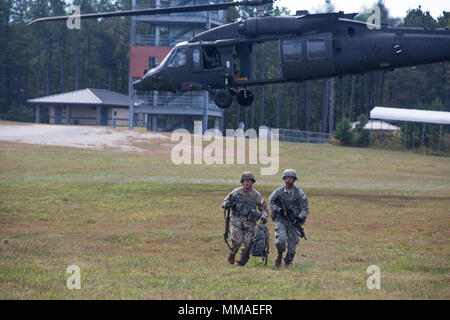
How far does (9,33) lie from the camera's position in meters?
94.0

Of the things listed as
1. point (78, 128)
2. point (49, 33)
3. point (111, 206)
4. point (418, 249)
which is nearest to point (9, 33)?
point (49, 33)

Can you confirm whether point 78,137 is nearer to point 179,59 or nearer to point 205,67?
point 179,59

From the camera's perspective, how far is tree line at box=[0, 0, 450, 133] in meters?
88.8

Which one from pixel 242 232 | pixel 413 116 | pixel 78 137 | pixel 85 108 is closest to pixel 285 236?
pixel 242 232

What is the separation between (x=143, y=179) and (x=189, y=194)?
16.9 feet

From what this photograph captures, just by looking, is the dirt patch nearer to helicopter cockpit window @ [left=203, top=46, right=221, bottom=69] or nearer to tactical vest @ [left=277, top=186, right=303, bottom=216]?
helicopter cockpit window @ [left=203, top=46, right=221, bottom=69]

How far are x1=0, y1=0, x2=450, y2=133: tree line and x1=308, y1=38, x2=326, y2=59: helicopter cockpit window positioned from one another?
66.4m

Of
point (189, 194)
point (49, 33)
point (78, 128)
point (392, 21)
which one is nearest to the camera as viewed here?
point (189, 194)

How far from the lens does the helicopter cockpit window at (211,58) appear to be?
20.5m

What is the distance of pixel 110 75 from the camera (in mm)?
106000

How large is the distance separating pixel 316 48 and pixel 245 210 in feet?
26.0

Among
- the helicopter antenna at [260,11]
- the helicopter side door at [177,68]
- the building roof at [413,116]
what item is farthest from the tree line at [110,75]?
the helicopter antenna at [260,11]

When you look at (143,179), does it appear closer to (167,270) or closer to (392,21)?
(167,270)

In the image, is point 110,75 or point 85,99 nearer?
point 85,99
